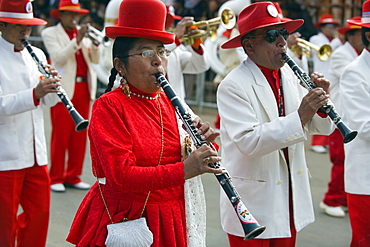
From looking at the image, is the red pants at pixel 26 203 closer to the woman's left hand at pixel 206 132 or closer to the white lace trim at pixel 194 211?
the white lace trim at pixel 194 211

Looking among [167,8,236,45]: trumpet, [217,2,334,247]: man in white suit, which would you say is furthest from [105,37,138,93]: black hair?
[167,8,236,45]: trumpet

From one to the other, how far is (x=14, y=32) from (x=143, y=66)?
191cm

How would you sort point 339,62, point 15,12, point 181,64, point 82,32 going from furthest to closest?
point 82,32
point 339,62
point 181,64
point 15,12

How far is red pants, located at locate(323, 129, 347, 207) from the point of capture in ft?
19.0

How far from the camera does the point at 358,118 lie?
3686mm

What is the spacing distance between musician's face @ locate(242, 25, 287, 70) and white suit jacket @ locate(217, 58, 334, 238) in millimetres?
65

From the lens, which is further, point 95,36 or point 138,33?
point 95,36

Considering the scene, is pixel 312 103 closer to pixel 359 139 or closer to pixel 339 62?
pixel 359 139

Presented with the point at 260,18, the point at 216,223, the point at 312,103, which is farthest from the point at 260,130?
the point at 216,223

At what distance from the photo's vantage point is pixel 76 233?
2.75 m

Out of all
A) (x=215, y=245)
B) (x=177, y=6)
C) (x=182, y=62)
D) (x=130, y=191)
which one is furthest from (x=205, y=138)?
(x=177, y=6)

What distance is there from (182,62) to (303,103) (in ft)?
9.30

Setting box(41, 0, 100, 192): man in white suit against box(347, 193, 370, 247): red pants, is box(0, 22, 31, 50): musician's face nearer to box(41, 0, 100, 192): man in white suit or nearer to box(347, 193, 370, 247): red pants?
box(41, 0, 100, 192): man in white suit

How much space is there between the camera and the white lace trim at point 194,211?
9.03 feet
